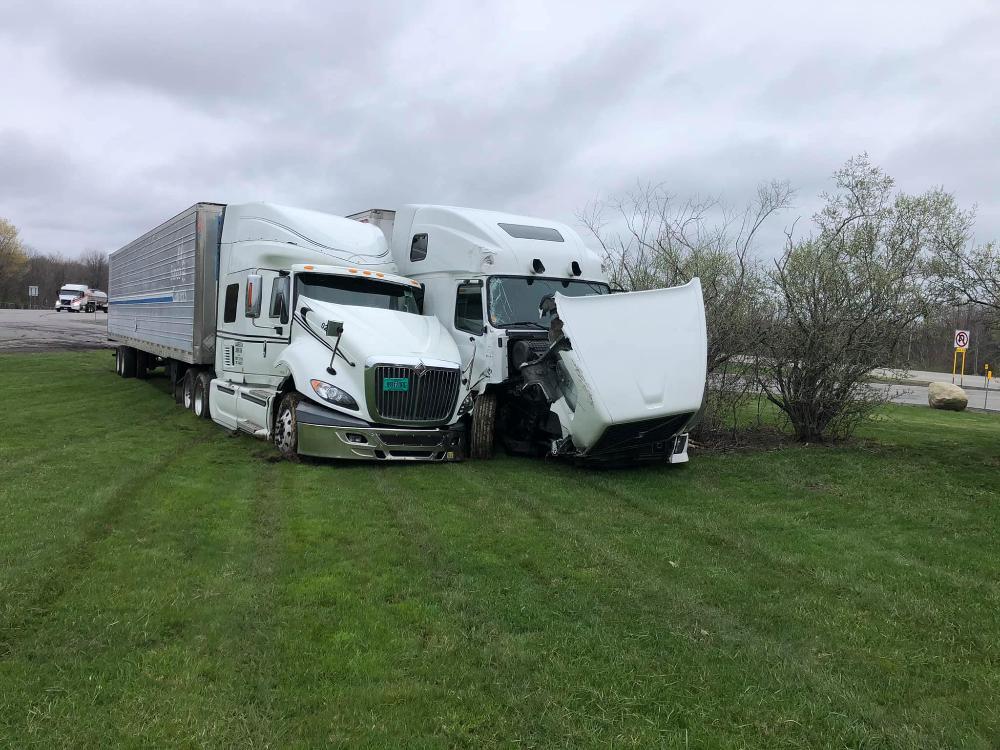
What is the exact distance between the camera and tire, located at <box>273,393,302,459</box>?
9180 millimetres

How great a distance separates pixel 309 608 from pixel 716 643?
245 cm

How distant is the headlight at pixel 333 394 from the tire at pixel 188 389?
17.2 feet

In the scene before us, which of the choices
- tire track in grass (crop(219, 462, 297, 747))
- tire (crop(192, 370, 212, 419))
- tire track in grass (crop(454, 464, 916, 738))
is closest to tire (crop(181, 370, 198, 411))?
tire (crop(192, 370, 212, 419))

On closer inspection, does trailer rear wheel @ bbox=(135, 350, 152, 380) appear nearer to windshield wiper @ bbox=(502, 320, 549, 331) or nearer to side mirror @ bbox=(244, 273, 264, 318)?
side mirror @ bbox=(244, 273, 264, 318)

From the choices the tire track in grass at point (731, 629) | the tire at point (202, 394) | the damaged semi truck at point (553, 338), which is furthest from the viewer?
the tire at point (202, 394)

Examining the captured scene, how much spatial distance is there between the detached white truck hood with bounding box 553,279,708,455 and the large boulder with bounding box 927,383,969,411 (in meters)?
17.7

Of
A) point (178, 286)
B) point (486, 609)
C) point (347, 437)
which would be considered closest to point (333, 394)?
point (347, 437)

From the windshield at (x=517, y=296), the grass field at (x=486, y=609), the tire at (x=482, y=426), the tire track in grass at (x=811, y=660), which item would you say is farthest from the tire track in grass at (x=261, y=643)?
the windshield at (x=517, y=296)

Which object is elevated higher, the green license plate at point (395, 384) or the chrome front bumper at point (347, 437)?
the green license plate at point (395, 384)

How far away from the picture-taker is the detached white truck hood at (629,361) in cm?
808

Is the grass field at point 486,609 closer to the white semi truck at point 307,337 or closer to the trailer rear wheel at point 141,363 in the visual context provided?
the white semi truck at point 307,337

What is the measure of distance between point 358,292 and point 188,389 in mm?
5324

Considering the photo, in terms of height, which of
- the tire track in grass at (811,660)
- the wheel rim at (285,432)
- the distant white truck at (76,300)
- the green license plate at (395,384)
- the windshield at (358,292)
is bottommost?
the tire track in grass at (811,660)

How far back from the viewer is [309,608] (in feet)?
14.6
